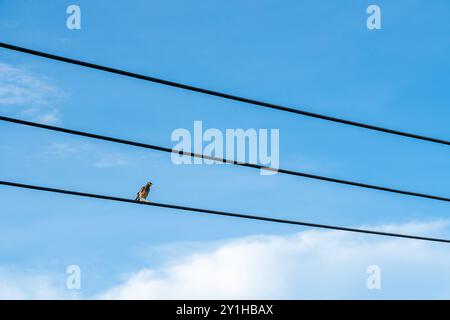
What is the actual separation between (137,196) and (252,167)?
5260mm

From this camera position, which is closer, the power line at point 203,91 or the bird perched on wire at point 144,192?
the power line at point 203,91

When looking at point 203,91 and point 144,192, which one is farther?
point 144,192

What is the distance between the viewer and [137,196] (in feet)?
40.6

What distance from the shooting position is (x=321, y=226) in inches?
320

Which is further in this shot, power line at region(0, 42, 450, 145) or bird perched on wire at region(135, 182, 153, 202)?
Result: bird perched on wire at region(135, 182, 153, 202)
